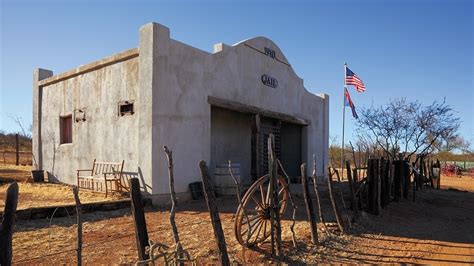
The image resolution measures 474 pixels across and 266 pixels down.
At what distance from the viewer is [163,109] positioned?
32.6 ft

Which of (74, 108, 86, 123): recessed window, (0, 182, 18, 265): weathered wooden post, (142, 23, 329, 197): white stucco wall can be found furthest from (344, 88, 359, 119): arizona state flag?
(0, 182, 18, 265): weathered wooden post

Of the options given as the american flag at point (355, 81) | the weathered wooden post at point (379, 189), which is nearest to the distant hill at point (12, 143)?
the american flag at point (355, 81)

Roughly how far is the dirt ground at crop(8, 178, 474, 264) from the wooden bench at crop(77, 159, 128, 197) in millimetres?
1558

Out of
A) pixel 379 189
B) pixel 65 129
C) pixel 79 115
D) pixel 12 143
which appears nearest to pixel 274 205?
pixel 379 189

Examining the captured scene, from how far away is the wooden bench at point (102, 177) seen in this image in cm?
1036

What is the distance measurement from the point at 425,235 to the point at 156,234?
5.48m

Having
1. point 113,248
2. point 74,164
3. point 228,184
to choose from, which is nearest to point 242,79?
point 228,184

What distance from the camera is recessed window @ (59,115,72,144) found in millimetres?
13203

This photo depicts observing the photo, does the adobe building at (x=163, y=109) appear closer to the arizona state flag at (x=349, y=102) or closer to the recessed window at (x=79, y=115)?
the recessed window at (x=79, y=115)

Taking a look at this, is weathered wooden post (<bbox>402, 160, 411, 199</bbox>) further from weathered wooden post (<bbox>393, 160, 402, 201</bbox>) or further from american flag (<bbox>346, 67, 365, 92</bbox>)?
american flag (<bbox>346, 67, 365, 92</bbox>)

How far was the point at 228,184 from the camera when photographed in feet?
36.8

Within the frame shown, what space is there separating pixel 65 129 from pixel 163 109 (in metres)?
5.41

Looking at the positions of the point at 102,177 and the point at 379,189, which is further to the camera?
the point at 102,177

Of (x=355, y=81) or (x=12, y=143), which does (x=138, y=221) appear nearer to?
(x=355, y=81)
